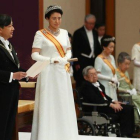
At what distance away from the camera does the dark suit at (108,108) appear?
8.09 metres

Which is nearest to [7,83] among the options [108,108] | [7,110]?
[7,110]

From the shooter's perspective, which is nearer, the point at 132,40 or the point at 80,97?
the point at 80,97

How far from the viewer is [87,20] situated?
9828mm

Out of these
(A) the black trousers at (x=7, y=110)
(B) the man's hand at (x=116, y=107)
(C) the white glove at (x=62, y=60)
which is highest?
(C) the white glove at (x=62, y=60)

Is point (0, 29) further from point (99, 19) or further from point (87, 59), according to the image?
point (99, 19)

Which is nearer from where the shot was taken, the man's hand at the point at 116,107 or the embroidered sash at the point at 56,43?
the embroidered sash at the point at 56,43

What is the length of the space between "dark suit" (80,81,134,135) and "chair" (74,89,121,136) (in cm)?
8

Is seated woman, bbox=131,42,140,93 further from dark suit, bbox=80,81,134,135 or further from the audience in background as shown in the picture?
dark suit, bbox=80,81,134,135

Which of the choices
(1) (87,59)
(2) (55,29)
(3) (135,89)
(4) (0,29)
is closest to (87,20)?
(1) (87,59)

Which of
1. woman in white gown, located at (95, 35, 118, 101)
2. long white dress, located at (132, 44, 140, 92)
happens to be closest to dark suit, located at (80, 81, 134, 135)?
woman in white gown, located at (95, 35, 118, 101)

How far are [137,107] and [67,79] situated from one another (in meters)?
2.91

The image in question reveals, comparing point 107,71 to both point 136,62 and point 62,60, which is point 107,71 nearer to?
point 136,62

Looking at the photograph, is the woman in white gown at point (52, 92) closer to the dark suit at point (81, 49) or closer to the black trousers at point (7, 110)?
the black trousers at point (7, 110)

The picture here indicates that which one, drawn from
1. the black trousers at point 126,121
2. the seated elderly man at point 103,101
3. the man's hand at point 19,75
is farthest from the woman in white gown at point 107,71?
the man's hand at point 19,75
